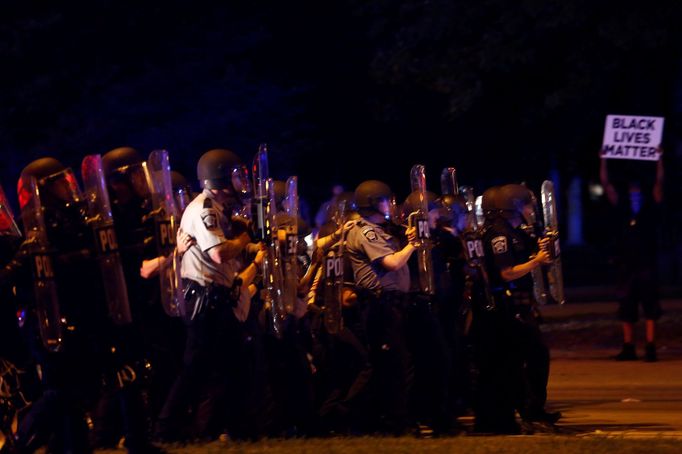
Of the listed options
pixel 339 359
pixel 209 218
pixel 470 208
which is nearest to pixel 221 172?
pixel 209 218

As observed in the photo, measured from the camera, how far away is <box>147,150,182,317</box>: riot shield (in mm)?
8320

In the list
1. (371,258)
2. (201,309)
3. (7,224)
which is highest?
(7,224)

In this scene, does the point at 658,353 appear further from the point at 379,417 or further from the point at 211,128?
the point at 211,128

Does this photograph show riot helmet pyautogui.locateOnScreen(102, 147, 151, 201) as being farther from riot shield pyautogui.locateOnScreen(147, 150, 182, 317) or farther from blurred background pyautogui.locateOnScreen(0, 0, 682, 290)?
blurred background pyautogui.locateOnScreen(0, 0, 682, 290)

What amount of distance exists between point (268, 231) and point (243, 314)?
61cm

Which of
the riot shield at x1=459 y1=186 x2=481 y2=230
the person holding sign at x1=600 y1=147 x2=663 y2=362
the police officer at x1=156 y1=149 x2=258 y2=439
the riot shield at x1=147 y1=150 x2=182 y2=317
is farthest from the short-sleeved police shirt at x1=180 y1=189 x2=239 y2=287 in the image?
the person holding sign at x1=600 y1=147 x2=663 y2=362

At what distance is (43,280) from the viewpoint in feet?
24.9

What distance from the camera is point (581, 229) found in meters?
51.9

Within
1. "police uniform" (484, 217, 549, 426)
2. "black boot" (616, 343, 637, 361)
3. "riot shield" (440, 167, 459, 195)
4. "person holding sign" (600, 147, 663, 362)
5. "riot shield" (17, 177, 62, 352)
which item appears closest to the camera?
"riot shield" (17, 177, 62, 352)

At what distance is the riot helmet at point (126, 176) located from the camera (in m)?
8.39

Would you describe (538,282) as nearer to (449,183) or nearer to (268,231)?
(449,183)

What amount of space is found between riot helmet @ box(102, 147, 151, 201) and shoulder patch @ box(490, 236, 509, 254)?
2.84 meters

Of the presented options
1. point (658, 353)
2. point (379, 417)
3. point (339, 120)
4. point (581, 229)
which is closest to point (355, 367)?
point (379, 417)

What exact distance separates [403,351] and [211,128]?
13588mm
